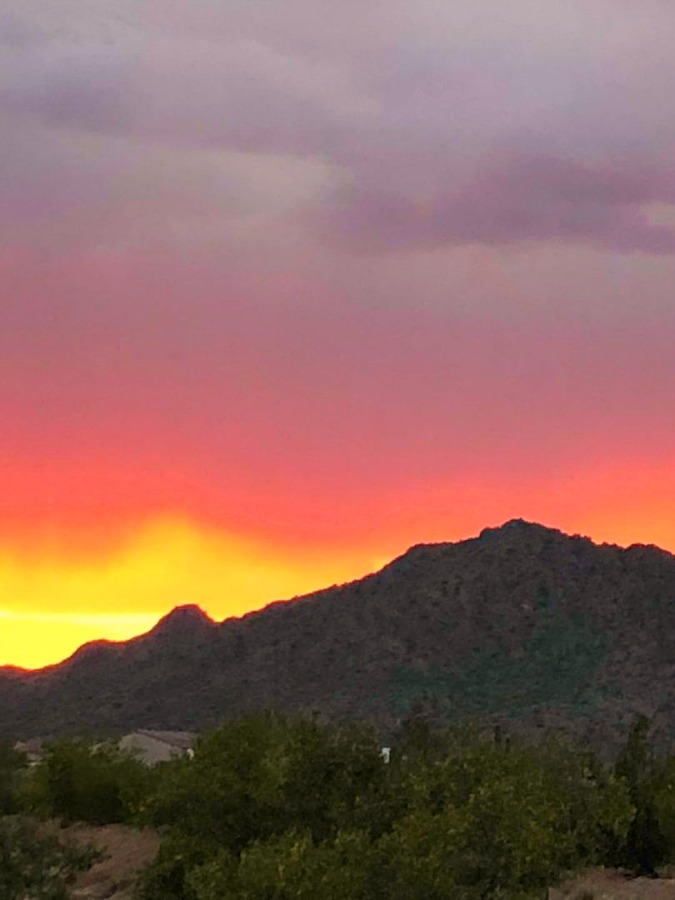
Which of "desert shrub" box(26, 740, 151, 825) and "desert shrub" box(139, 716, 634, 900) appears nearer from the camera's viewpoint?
"desert shrub" box(139, 716, 634, 900)

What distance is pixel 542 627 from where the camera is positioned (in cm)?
12019

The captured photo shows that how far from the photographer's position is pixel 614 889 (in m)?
29.2

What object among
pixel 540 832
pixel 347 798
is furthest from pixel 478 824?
pixel 347 798

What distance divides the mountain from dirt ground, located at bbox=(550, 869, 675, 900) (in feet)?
220

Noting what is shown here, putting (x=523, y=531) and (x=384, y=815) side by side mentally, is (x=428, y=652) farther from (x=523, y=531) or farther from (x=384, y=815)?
(x=384, y=815)

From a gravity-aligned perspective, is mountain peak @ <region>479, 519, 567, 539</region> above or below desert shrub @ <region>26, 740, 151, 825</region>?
above

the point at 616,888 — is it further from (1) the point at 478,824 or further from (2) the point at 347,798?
(1) the point at 478,824

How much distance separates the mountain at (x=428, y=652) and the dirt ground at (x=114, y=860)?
187 feet

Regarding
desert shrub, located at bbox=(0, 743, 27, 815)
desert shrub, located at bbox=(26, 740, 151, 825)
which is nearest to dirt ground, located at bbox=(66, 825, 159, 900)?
desert shrub, located at bbox=(26, 740, 151, 825)

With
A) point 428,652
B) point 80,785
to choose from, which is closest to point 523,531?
point 428,652

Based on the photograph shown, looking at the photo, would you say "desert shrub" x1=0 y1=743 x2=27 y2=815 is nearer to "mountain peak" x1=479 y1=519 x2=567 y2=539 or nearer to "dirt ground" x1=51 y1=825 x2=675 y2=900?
"dirt ground" x1=51 y1=825 x2=675 y2=900

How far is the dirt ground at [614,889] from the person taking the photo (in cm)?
2830

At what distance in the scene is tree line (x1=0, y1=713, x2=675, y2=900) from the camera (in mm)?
20859

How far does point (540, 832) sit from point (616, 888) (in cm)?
862
